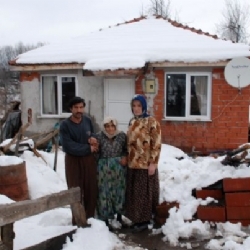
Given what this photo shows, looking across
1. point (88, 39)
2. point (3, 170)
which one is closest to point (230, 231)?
point (3, 170)

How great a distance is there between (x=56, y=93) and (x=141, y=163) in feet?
26.3

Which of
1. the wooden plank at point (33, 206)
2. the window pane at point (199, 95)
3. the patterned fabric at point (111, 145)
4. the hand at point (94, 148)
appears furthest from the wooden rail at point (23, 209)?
the window pane at point (199, 95)

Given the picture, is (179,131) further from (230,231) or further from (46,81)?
(230,231)

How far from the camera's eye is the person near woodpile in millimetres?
4441

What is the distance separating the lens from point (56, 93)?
12.0m

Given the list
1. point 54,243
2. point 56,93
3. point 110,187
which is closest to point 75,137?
point 110,187

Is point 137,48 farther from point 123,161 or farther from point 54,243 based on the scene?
point 54,243

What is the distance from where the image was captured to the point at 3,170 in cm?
625

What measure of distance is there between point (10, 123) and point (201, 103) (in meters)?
6.81

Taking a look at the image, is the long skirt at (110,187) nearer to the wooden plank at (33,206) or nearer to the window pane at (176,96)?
the wooden plank at (33,206)

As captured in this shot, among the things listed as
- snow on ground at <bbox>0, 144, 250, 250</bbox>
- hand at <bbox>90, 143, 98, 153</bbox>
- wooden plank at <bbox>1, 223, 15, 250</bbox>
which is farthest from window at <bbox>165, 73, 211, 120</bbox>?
wooden plank at <bbox>1, 223, 15, 250</bbox>

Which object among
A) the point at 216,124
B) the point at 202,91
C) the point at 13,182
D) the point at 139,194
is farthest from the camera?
the point at 202,91

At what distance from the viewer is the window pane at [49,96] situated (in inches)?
474

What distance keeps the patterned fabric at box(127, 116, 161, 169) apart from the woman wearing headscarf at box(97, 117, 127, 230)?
0.57ft
